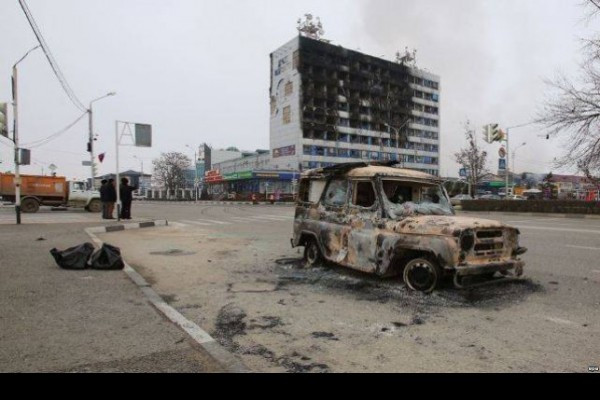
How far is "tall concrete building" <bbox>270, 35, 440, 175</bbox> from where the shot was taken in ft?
290

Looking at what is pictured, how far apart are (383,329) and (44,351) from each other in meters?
3.28

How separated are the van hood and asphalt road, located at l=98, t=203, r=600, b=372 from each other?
0.90 metres

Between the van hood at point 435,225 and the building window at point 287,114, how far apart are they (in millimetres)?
85268

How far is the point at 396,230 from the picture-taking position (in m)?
6.47

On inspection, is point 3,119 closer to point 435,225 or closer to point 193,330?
point 193,330

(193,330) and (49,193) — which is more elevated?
(49,193)

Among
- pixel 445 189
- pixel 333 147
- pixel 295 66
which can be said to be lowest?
pixel 445 189

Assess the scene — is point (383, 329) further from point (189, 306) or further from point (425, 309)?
point (189, 306)

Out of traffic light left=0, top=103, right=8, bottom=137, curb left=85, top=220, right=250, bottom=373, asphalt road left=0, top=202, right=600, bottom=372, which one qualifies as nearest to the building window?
traffic light left=0, top=103, right=8, bottom=137

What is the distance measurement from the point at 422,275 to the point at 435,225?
737mm

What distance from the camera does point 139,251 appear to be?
11148mm

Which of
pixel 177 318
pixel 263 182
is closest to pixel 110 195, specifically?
pixel 177 318

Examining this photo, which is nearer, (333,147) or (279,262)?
(279,262)
